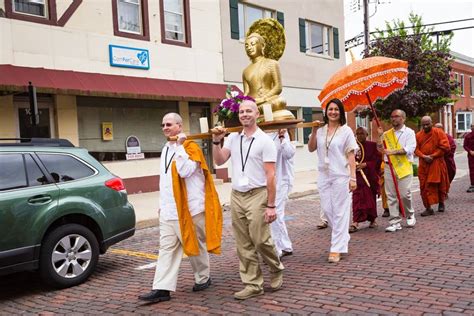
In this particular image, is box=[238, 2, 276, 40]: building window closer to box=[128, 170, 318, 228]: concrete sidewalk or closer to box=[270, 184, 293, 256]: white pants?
box=[128, 170, 318, 228]: concrete sidewalk

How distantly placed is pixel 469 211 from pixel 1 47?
403 inches

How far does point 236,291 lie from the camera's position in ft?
15.9

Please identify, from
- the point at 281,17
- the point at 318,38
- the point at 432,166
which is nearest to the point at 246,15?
the point at 281,17

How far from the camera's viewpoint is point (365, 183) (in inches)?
307

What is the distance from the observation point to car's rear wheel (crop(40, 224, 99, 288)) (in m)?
5.17

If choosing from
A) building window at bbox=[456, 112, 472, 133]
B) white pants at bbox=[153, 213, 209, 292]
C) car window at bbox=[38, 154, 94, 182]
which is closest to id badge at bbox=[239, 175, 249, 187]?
white pants at bbox=[153, 213, 209, 292]

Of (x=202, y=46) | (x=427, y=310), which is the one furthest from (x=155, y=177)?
(x=427, y=310)

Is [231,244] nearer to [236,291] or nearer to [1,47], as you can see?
[236,291]

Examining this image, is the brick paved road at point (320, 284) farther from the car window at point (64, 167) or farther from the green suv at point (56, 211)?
the car window at point (64, 167)

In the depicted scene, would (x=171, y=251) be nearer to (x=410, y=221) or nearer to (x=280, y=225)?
(x=280, y=225)

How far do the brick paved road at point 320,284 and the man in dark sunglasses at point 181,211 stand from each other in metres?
0.36

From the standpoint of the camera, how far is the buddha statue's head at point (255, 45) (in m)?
6.64

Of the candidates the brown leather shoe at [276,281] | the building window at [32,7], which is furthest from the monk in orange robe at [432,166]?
the building window at [32,7]

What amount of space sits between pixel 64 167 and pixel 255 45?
295 centimetres
